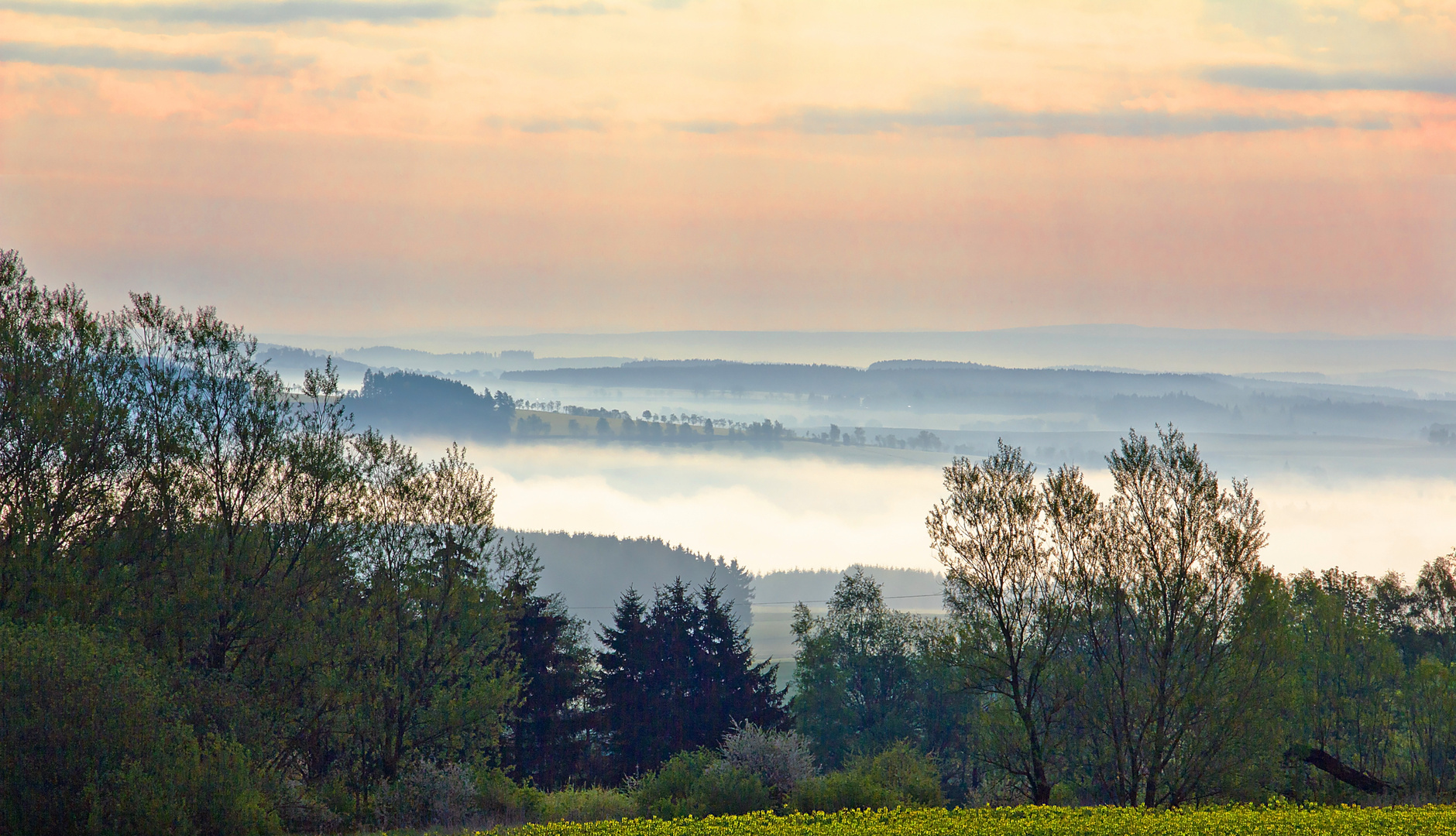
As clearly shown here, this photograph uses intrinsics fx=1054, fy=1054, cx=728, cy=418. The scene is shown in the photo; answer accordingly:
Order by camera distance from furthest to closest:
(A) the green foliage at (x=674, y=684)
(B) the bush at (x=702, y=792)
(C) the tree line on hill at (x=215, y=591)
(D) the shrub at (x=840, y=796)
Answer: (A) the green foliage at (x=674, y=684) < (B) the bush at (x=702, y=792) < (D) the shrub at (x=840, y=796) < (C) the tree line on hill at (x=215, y=591)

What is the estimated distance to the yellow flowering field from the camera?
923 inches

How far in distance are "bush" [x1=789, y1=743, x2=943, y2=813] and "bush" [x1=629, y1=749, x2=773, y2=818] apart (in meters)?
1.18

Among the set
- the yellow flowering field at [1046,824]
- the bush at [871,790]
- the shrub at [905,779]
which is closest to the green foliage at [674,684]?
the shrub at [905,779]

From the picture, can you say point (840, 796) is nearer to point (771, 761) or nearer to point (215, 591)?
point (771, 761)

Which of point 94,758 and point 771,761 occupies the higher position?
point 94,758

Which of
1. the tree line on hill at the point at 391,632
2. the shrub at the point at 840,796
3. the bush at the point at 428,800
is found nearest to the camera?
the tree line on hill at the point at 391,632

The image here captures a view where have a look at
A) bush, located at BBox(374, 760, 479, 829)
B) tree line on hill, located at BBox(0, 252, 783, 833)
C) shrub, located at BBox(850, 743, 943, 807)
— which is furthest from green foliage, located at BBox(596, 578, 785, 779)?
bush, located at BBox(374, 760, 479, 829)

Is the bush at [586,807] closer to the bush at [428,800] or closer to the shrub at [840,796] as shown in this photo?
the bush at [428,800]

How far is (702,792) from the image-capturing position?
31.7 m

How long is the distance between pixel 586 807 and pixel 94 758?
46.9 ft

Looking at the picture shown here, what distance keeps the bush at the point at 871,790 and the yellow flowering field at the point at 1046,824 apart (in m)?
3.48

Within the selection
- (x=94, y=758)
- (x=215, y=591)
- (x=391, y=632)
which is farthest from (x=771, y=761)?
(x=94, y=758)

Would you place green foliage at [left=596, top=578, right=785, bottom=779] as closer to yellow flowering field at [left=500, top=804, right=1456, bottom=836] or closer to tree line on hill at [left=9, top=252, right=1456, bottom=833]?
tree line on hill at [left=9, top=252, right=1456, bottom=833]

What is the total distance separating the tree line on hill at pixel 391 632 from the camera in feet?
82.2
